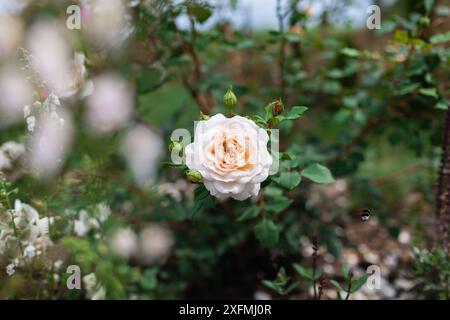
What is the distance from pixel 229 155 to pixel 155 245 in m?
0.87

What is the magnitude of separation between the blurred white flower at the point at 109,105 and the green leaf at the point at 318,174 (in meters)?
0.74

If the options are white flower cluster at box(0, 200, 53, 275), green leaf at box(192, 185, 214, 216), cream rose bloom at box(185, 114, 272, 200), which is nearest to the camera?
cream rose bloom at box(185, 114, 272, 200)

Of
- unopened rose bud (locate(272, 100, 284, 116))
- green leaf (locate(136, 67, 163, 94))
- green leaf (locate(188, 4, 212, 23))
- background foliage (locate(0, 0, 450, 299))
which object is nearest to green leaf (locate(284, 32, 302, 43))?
background foliage (locate(0, 0, 450, 299))

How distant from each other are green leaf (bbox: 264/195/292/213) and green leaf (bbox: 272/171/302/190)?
0.10 metres

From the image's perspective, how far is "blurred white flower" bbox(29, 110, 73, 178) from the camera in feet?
3.13

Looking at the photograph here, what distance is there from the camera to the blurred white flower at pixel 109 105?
150cm

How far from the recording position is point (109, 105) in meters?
1.56

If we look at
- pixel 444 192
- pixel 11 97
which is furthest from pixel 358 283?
pixel 11 97

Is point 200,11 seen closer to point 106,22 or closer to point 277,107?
point 106,22

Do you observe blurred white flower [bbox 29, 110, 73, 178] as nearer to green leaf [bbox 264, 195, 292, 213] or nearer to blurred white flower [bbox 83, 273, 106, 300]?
blurred white flower [bbox 83, 273, 106, 300]

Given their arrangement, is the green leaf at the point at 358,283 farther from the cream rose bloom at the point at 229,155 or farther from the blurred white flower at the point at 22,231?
the blurred white flower at the point at 22,231

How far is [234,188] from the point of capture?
766 mm
